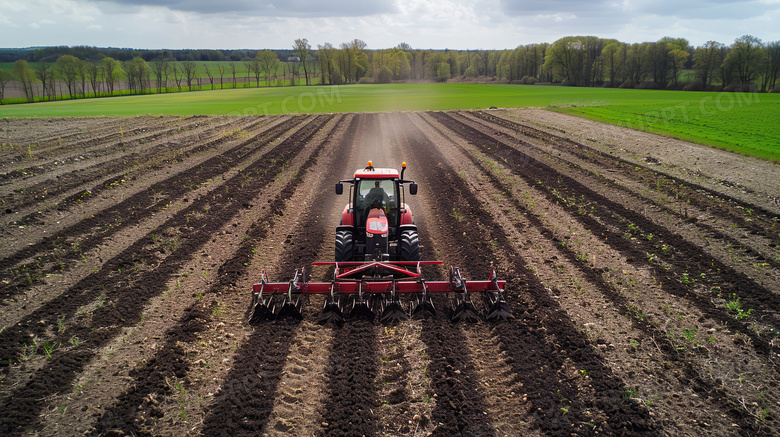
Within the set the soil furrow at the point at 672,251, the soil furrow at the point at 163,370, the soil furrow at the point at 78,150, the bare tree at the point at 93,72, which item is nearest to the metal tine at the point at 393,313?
the soil furrow at the point at 163,370

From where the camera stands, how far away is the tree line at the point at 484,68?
230 feet

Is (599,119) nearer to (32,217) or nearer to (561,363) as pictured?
(561,363)

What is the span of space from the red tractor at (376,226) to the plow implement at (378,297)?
1.49ft

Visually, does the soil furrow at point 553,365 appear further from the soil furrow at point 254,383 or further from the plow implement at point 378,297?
the soil furrow at point 254,383

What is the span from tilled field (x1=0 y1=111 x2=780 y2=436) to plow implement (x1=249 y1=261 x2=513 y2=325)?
0.76ft

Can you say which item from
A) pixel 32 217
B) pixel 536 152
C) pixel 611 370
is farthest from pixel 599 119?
pixel 32 217

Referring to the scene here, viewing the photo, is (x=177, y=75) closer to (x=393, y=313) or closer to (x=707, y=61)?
(x=707, y=61)

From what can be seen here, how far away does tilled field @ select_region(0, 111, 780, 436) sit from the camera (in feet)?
17.5

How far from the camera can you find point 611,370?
6.05 metres

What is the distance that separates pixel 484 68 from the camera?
141m

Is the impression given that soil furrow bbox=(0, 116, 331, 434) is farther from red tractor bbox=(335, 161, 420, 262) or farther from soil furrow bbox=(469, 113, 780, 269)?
soil furrow bbox=(469, 113, 780, 269)

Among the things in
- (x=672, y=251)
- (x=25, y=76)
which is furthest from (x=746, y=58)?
(x=25, y=76)

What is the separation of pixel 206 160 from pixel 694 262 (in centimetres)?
1987

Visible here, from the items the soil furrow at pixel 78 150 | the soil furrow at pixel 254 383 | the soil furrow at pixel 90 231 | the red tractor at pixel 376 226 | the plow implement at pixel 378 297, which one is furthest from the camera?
the soil furrow at pixel 78 150
